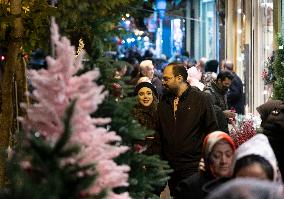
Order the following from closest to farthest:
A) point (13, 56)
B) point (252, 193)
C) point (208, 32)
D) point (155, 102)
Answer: point (252, 193), point (13, 56), point (155, 102), point (208, 32)

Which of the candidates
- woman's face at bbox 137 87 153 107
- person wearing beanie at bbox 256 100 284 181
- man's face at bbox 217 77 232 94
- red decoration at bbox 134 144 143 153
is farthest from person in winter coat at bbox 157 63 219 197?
man's face at bbox 217 77 232 94

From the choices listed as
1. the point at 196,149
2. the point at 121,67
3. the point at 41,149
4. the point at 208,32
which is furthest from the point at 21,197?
the point at 208,32

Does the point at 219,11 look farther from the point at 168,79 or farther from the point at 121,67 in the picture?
the point at 121,67

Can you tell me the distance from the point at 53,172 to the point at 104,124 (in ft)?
4.78

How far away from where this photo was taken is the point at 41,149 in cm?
494

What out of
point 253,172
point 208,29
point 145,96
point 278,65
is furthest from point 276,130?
point 208,29

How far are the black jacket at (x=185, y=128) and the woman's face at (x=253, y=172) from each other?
15.2 feet

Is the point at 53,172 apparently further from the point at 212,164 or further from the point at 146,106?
the point at 146,106

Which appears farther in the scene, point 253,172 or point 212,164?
point 212,164

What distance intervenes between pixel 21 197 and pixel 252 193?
146 centimetres

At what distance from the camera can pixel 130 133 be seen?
669cm

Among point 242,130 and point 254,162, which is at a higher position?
point 254,162

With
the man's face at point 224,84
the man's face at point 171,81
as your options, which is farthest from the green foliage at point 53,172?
the man's face at point 224,84

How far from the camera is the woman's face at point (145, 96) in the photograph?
1095 cm
